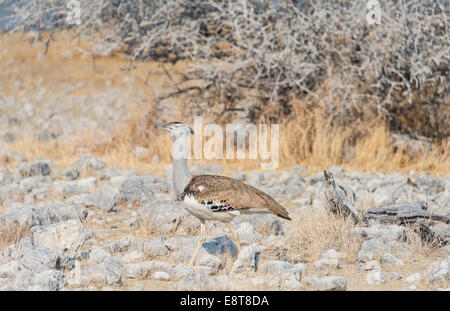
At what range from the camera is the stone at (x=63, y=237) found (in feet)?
15.2

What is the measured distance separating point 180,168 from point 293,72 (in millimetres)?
4147

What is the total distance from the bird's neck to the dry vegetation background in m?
3.68

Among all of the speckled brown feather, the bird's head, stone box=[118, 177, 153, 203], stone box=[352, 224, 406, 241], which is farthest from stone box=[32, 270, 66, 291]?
stone box=[118, 177, 153, 203]

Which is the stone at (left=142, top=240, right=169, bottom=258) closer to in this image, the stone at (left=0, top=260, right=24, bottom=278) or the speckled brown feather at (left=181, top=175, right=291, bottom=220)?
the speckled brown feather at (left=181, top=175, right=291, bottom=220)

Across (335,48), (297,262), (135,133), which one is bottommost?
(297,262)

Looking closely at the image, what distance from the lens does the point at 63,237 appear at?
15.4 feet

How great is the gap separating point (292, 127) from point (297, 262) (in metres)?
4.31

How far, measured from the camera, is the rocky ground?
3936 mm

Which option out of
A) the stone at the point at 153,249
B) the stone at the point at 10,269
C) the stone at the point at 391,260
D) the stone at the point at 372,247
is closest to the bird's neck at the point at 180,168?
the stone at the point at 153,249

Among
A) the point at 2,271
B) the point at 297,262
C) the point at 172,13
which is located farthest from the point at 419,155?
the point at 2,271

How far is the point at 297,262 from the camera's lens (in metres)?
4.56

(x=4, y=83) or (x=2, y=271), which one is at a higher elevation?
(x=4, y=83)

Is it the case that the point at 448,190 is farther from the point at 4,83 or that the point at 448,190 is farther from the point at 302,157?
the point at 4,83

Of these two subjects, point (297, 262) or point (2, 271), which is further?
point (297, 262)
